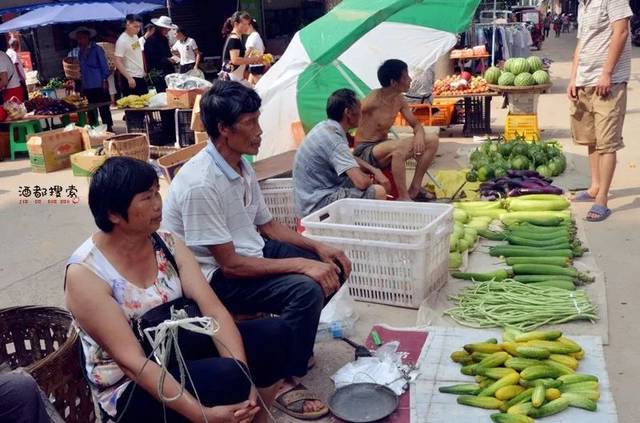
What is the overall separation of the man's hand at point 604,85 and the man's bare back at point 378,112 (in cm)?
168

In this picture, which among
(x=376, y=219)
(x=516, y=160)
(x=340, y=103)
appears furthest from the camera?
(x=516, y=160)

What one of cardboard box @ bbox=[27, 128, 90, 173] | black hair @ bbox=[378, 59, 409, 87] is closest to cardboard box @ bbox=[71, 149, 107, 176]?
cardboard box @ bbox=[27, 128, 90, 173]

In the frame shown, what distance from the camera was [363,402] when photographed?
3186mm

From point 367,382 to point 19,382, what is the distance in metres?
1.61

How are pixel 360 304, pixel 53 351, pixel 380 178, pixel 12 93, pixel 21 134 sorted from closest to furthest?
pixel 53 351 < pixel 360 304 < pixel 380 178 < pixel 21 134 < pixel 12 93

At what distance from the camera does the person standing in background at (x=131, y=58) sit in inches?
429

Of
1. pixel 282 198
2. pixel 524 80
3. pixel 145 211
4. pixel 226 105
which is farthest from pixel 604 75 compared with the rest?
pixel 145 211

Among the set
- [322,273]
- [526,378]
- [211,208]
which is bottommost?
[526,378]

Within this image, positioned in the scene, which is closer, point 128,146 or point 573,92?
point 573,92

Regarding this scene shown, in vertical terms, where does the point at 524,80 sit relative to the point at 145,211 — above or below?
below

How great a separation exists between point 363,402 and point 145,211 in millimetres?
1376

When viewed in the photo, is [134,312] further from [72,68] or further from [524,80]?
[72,68]

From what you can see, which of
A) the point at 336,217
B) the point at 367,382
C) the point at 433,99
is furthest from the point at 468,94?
the point at 367,382

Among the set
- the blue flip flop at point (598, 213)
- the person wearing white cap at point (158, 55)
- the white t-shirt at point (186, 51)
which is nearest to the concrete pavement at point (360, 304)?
the blue flip flop at point (598, 213)
